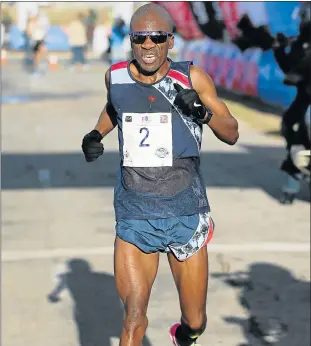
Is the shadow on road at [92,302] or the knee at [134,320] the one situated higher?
the knee at [134,320]

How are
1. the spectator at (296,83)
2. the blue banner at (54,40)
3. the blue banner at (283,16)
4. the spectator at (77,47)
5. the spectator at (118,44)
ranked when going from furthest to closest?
1. the blue banner at (54,40)
2. the spectator at (77,47)
3. the spectator at (118,44)
4. the blue banner at (283,16)
5. the spectator at (296,83)

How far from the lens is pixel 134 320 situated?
476 cm

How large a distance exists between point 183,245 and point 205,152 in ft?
34.1

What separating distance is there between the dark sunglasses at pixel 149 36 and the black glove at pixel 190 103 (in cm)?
33

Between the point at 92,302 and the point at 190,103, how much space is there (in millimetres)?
3009

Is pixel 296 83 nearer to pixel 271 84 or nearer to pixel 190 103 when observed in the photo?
pixel 190 103

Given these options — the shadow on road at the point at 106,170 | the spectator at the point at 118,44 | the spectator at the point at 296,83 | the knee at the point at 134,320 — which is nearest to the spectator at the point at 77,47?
the spectator at the point at 118,44

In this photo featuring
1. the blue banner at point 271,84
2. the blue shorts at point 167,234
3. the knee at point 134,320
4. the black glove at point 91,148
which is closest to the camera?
the knee at point 134,320

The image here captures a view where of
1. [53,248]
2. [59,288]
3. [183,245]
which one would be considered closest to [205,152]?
[53,248]

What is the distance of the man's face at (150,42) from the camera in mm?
4766

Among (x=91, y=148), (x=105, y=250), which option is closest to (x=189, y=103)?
(x=91, y=148)

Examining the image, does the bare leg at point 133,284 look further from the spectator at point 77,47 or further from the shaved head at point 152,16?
the spectator at point 77,47

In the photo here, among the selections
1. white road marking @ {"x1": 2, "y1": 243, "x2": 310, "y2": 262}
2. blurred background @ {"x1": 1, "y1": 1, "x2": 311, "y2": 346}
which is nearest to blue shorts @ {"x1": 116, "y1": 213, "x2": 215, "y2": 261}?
blurred background @ {"x1": 1, "y1": 1, "x2": 311, "y2": 346}

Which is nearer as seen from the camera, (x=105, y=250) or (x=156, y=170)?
(x=156, y=170)
